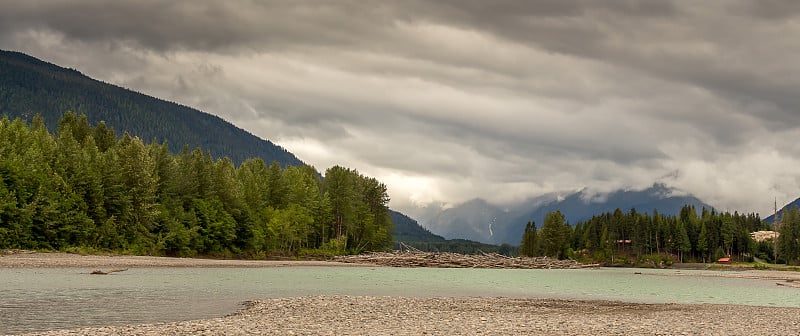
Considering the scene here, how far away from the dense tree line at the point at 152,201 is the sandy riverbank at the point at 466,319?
58645 mm

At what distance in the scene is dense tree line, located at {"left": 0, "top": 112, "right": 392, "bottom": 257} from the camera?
3241 inches

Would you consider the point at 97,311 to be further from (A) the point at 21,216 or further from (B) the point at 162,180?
(B) the point at 162,180

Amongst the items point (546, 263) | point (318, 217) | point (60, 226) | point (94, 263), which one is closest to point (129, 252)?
point (60, 226)

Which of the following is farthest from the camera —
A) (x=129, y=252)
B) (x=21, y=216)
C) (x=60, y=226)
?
(x=129, y=252)

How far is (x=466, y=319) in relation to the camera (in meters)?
30.9

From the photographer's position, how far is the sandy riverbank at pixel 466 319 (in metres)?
25.2

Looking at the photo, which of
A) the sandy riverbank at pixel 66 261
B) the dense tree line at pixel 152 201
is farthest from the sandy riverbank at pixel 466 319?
Answer: the dense tree line at pixel 152 201

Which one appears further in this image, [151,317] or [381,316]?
[381,316]

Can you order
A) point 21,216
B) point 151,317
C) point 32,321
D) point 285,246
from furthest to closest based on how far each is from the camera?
point 285,246 → point 21,216 → point 151,317 → point 32,321

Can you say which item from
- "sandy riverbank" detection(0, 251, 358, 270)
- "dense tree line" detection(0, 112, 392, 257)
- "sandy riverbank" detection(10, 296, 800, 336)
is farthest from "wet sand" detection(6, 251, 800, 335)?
"dense tree line" detection(0, 112, 392, 257)

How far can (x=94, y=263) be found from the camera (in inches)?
2736

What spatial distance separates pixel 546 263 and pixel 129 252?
95.4m

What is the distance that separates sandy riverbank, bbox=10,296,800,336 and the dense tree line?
58.6 metres

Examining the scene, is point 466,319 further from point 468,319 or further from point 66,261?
point 66,261
